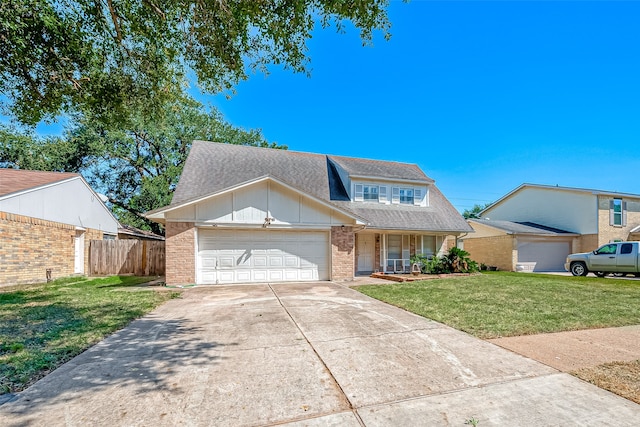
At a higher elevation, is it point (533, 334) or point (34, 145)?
point (34, 145)

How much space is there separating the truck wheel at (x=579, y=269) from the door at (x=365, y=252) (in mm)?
10849

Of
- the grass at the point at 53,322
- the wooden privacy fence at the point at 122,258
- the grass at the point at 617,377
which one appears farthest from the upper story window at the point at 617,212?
the wooden privacy fence at the point at 122,258

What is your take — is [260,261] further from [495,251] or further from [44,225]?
[495,251]

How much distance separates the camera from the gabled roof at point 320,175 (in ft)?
47.5

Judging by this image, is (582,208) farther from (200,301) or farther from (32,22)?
(32,22)

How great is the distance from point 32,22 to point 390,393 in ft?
29.0

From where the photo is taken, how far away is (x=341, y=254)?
12531 mm

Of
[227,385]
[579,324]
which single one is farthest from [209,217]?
[579,324]

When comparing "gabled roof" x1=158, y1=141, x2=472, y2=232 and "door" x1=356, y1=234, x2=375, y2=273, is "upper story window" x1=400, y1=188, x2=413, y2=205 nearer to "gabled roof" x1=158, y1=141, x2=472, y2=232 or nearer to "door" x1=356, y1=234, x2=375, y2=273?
"gabled roof" x1=158, y1=141, x2=472, y2=232

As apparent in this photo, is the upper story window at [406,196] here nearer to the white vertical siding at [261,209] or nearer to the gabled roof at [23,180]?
the white vertical siding at [261,209]

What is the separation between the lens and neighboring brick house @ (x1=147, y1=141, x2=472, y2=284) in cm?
1105

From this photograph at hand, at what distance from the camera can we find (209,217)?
1109cm

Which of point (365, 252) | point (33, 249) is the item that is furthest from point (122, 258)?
point (365, 252)

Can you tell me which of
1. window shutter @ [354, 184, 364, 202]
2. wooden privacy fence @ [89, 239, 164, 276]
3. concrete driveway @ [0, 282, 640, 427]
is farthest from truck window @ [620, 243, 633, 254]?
wooden privacy fence @ [89, 239, 164, 276]
